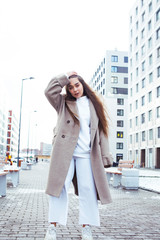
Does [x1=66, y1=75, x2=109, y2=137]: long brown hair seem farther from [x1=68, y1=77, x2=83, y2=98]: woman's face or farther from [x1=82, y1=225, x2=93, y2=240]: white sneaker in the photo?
[x1=82, y1=225, x2=93, y2=240]: white sneaker

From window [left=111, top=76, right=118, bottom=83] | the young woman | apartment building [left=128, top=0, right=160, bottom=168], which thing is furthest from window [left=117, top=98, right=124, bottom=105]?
the young woman

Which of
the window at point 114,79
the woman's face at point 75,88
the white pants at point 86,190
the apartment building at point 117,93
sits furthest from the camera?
the window at point 114,79

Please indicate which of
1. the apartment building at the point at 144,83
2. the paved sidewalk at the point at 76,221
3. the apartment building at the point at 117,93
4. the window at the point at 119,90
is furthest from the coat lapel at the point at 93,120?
the window at the point at 119,90

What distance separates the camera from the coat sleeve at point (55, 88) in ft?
12.0

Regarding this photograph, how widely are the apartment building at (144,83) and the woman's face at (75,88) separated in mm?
38118

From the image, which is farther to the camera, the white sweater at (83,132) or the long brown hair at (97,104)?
the long brown hair at (97,104)

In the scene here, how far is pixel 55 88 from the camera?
3674mm

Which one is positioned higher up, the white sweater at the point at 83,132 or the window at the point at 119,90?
the window at the point at 119,90

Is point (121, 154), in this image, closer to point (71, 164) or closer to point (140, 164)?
point (140, 164)

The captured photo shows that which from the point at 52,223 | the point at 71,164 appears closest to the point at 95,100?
the point at 71,164

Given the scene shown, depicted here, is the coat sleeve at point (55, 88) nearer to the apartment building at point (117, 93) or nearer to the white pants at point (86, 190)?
the white pants at point (86, 190)

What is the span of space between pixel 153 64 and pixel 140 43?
8221mm

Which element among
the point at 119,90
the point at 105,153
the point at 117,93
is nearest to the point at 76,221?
the point at 105,153

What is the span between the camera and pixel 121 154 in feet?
238
